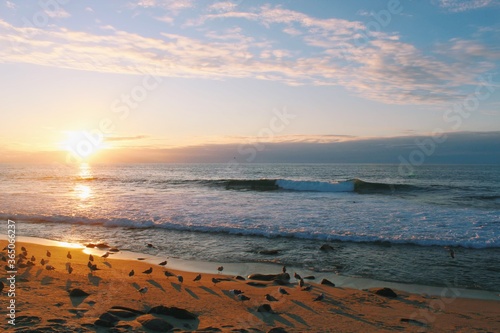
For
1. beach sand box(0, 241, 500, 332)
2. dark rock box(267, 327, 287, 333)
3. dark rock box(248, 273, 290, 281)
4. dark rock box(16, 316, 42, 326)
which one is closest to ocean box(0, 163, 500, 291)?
dark rock box(248, 273, 290, 281)

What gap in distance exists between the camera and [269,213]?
18312mm

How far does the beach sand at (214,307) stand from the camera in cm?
504

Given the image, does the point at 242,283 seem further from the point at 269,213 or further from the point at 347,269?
the point at 269,213

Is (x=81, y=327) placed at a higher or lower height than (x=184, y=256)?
higher

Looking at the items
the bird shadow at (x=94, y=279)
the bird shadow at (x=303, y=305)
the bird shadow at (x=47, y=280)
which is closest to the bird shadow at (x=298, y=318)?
the bird shadow at (x=303, y=305)

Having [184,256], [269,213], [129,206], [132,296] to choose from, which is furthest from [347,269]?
[129,206]

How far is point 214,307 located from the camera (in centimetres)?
606

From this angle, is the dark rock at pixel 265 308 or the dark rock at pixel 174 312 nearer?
the dark rock at pixel 174 312

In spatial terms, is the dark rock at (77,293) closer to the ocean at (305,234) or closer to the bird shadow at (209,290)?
the bird shadow at (209,290)

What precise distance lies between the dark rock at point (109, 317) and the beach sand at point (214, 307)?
0.05 ft

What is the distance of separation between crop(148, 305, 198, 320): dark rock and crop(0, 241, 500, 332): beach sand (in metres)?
0.02

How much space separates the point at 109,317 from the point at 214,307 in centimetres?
174

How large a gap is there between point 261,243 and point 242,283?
4.62 metres

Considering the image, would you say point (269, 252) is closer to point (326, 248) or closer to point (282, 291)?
point (326, 248)
